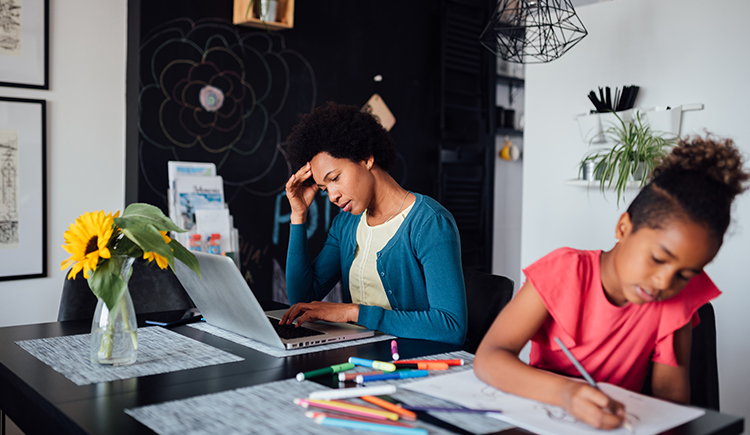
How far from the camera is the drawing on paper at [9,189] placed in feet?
8.13

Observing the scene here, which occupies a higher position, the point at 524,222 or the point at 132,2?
the point at 132,2

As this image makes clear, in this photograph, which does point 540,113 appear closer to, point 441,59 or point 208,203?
point 441,59

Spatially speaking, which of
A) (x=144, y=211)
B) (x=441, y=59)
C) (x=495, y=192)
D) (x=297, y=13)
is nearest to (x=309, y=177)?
(x=144, y=211)

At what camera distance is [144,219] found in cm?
117

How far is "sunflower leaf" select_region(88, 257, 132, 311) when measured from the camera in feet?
3.72

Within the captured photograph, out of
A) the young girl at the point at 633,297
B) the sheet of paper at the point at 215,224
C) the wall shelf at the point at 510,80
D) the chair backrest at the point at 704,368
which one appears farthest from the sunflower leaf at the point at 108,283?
the wall shelf at the point at 510,80

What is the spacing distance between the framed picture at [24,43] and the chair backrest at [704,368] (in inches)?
97.3

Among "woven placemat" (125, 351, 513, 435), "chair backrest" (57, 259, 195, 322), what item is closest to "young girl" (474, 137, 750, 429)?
"woven placemat" (125, 351, 513, 435)

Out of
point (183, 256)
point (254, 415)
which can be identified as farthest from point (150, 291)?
point (254, 415)

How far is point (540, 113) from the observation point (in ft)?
10.3

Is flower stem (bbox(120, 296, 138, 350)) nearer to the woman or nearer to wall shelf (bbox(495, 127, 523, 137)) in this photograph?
the woman

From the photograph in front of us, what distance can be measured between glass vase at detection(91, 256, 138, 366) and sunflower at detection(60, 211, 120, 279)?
61 millimetres

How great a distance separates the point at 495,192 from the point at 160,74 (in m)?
2.65

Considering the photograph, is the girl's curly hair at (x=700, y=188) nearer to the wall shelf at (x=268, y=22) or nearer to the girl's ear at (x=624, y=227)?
the girl's ear at (x=624, y=227)
